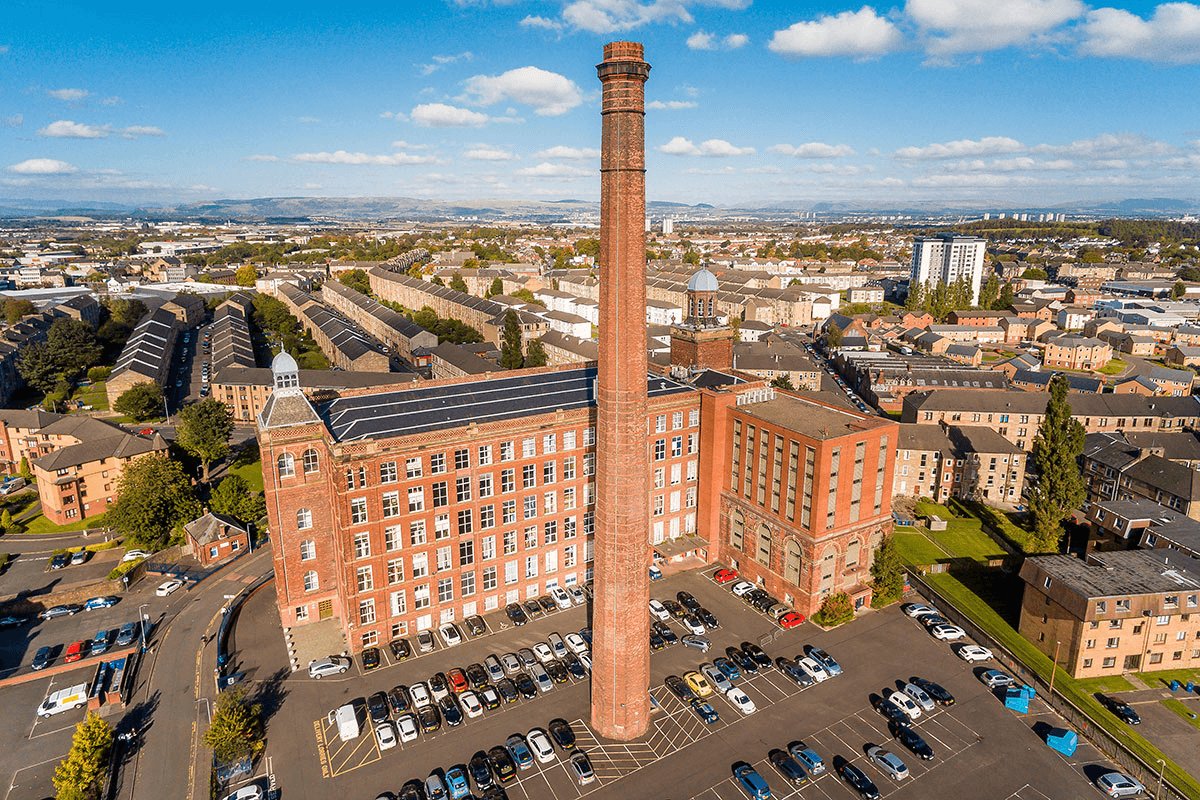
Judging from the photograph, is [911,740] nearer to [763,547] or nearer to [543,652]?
[763,547]

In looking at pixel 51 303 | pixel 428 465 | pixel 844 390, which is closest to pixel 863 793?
pixel 428 465

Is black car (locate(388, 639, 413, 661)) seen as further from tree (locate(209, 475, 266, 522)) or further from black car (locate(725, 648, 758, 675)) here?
tree (locate(209, 475, 266, 522))

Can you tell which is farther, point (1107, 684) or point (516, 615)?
point (516, 615)

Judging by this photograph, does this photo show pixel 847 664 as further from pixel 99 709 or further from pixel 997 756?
pixel 99 709

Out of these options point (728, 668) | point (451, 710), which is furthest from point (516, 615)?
point (728, 668)

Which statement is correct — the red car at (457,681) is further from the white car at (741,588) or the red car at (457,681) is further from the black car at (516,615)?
the white car at (741,588)

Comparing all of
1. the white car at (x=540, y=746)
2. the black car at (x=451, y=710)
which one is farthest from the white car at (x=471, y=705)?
the white car at (x=540, y=746)
